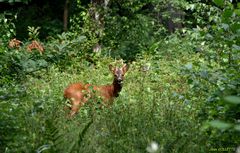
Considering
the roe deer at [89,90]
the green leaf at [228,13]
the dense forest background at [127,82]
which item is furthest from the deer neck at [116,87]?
the green leaf at [228,13]

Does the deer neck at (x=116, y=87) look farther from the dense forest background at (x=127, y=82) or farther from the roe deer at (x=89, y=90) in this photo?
the dense forest background at (x=127, y=82)

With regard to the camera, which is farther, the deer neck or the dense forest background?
the deer neck

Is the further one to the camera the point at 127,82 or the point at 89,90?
the point at 127,82

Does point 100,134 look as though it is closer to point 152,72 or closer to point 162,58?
point 152,72

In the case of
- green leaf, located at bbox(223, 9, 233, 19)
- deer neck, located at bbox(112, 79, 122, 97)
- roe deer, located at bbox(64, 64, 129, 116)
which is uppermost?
green leaf, located at bbox(223, 9, 233, 19)

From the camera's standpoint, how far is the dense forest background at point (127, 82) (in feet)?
11.3

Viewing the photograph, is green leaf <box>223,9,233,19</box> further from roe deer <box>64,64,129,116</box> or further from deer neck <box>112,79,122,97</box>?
deer neck <box>112,79,122,97</box>

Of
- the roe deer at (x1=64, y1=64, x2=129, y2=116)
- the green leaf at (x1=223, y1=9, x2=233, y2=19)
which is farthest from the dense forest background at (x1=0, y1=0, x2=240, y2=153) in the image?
the roe deer at (x1=64, y1=64, x2=129, y2=116)

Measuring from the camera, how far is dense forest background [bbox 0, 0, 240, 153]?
3.44 meters

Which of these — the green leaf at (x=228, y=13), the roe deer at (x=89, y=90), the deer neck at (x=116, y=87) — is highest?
the green leaf at (x=228, y=13)

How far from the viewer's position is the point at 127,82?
9.37 m

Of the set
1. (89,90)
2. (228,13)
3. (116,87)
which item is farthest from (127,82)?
(228,13)

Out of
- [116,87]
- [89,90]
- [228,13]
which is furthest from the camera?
[116,87]

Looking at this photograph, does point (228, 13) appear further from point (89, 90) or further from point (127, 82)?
point (127, 82)
